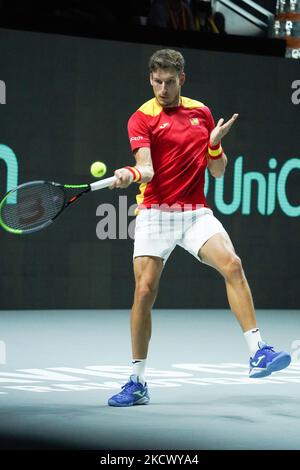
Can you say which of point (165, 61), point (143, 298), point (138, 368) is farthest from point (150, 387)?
point (165, 61)

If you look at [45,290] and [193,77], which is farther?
[193,77]

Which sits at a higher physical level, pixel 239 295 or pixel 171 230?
pixel 171 230

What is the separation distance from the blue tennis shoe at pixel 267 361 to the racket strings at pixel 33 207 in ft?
4.04

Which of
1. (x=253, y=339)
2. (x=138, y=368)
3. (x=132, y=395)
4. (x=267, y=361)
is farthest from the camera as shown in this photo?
(x=138, y=368)

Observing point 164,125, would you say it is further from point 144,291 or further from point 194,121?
point 144,291

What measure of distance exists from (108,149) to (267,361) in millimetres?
6614

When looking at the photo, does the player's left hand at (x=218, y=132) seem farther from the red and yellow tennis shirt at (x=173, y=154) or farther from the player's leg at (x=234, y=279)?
the player's leg at (x=234, y=279)

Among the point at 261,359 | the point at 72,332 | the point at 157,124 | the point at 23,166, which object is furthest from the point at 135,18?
the point at 261,359

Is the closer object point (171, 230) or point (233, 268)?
point (233, 268)

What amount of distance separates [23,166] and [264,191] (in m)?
2.81

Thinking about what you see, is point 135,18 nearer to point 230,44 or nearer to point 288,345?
point 230,44

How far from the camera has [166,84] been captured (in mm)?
6156

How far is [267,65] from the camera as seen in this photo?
13.0 m

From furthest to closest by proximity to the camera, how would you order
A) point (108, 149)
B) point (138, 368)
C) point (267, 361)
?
1. point (108, 149)
2. point (138, 368)
3. point (267, 361)
